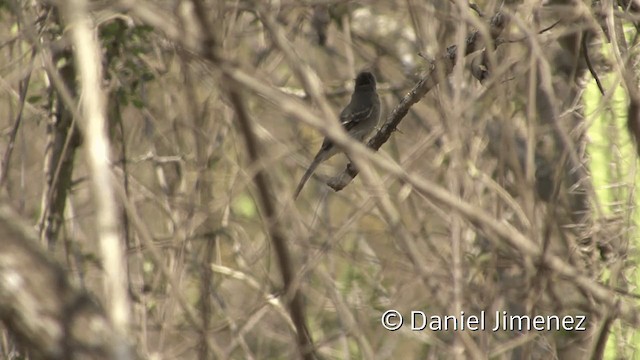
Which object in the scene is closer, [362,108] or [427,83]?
[427,83]

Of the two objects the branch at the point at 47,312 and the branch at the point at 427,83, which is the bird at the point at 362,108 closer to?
the branch at the point at 427,83

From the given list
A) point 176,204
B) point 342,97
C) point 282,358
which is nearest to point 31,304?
point 176,204

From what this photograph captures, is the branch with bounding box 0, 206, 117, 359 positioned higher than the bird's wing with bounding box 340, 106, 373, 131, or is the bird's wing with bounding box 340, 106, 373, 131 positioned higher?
the branch with bounding box 0, 206, 117, 359

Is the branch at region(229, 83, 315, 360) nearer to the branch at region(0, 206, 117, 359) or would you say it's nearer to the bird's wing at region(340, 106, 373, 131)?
the branch at region(0, 206, 117, 359)

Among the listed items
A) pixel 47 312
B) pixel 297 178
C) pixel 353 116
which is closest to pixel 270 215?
pixel 47 312

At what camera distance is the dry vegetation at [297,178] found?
2.44m

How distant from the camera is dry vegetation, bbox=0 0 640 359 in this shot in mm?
2438

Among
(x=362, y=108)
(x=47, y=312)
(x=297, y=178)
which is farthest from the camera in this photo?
(x=297, y=178)

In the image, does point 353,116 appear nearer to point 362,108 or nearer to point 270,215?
point 362,108

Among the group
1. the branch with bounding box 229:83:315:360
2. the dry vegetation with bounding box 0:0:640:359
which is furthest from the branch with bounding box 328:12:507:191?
the branch with bounding box 229:83:315:360

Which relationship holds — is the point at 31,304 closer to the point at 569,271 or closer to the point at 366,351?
the point at 569,271

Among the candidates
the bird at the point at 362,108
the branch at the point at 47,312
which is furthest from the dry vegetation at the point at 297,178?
the bird at the point at 362,108

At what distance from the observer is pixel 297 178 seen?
845 centimetres

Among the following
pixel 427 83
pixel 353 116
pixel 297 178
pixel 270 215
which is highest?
pixel 270 215
